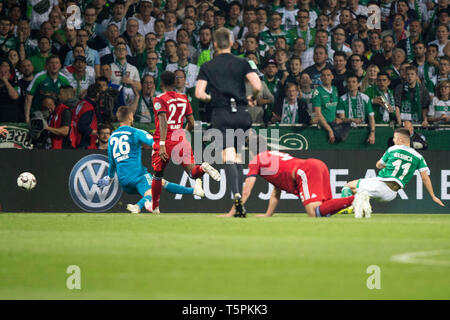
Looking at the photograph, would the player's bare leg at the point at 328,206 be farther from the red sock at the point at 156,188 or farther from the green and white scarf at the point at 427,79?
the green and white scarf at the point at 427,79

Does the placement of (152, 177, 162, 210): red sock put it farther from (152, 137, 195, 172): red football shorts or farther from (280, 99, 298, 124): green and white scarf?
(280, 99, 298, 124): green and white scarf

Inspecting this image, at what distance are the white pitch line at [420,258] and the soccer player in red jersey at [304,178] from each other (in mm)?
3937

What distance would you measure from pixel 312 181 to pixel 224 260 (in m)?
4.80

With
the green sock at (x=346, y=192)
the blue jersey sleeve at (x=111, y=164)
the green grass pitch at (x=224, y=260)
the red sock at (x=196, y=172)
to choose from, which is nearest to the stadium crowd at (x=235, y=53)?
the blue jersey sleeve at (x=111, y=164)

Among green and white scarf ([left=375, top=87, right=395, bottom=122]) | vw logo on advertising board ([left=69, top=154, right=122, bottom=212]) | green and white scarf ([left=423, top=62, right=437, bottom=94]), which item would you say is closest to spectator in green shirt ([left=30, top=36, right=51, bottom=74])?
vw logo on advertising board ([left=69, top=154, right=122, bottom=212])

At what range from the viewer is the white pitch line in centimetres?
616

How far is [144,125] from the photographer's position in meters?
14.3

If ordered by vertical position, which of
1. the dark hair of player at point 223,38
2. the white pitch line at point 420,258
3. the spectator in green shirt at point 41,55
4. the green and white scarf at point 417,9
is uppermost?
the green and white scarf at point 417,9

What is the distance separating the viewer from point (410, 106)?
1531cm

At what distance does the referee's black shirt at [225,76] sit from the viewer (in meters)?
11.0

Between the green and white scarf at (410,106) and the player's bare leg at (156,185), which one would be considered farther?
A: the green and white scarf at (410,106)

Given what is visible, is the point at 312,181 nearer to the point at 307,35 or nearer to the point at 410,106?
the point at 410,106

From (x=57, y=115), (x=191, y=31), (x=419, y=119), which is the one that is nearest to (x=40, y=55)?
(x=57, y=115)

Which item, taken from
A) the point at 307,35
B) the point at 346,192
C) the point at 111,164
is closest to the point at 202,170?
the point at 111,164
